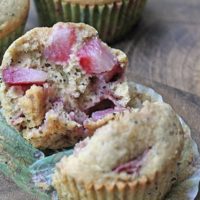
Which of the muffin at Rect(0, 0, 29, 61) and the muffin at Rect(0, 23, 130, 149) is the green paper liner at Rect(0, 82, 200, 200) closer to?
the muffin at Rect(0, 23, 130, 149)

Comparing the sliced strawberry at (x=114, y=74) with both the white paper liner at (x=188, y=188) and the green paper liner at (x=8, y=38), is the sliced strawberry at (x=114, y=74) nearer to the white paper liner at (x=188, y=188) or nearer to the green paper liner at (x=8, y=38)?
the white paper liner at (x=188, y=188)

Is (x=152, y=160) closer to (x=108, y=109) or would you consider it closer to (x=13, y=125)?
(x=108, y=109)

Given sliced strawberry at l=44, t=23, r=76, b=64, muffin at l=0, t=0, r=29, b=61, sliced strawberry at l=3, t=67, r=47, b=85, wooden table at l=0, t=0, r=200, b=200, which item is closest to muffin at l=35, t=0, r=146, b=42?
wooden table at l=0, t=0, r=200, b=200

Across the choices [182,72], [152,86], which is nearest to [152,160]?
[152,86]

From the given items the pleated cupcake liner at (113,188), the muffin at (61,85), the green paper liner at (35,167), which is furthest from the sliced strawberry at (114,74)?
the pleated cupcake liner at (113,188)

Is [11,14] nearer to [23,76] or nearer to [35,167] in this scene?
[23,76]

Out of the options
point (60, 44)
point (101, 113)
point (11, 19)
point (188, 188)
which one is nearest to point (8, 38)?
point (11, 19)

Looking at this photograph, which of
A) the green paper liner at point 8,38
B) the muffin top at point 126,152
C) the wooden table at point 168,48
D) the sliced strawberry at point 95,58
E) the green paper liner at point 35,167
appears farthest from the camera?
the green paper liner at point 8,38
